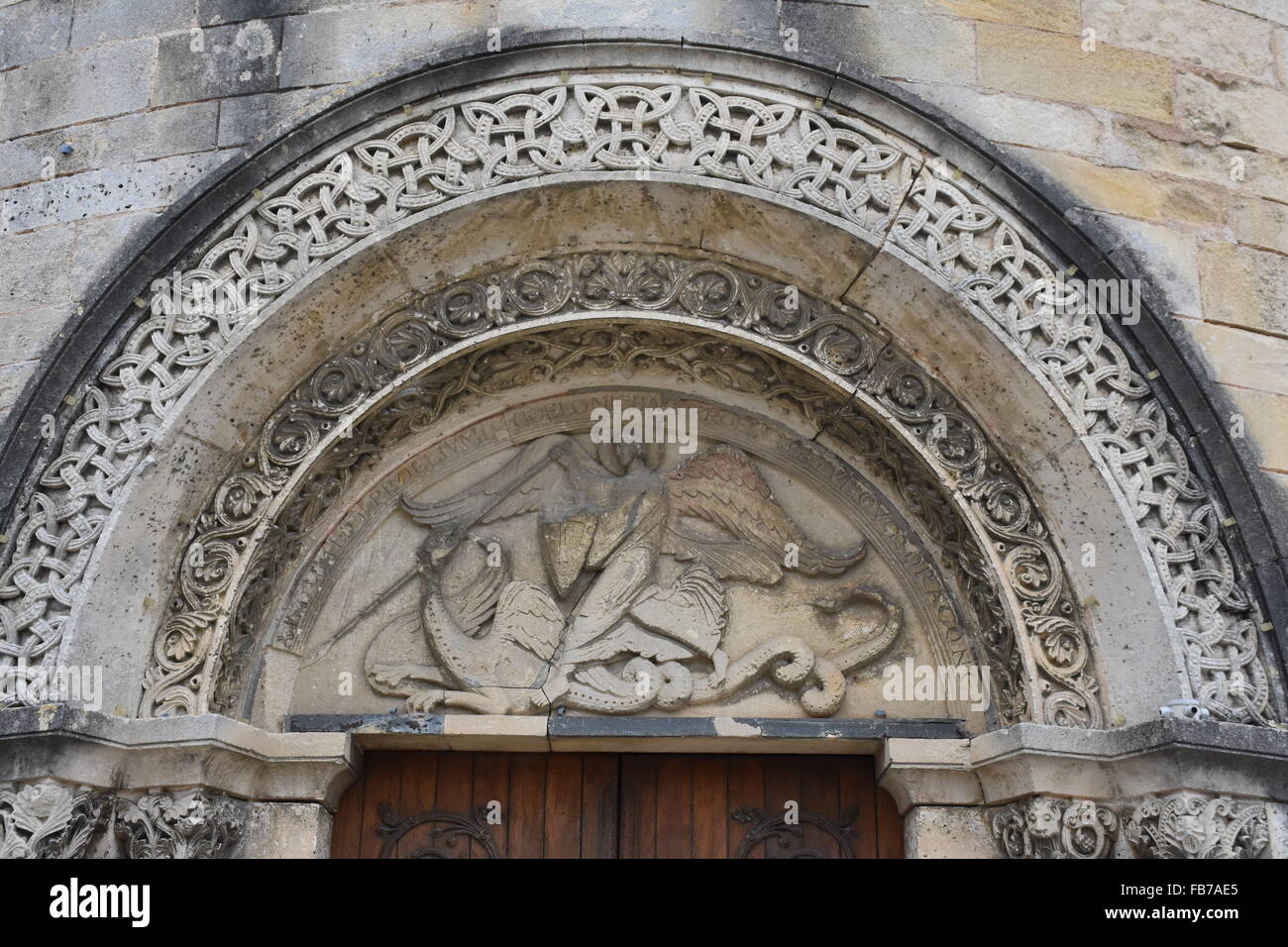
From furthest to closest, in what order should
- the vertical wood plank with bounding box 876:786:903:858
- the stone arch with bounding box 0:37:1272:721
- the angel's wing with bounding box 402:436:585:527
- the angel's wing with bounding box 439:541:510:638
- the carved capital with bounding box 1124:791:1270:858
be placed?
the angel's wing with bounding box 402:436:585:527 < the angel's wing with bounding box 439:541:510:638 < the vertical wood plank with bounding box 876:786:903:858 < the stone arch with bounding box 0:37:1272:721 < the carved capital with bounding box 1124:791:1270:858

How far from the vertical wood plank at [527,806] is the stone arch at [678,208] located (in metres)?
1.71

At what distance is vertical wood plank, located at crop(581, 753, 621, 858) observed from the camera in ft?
17.0

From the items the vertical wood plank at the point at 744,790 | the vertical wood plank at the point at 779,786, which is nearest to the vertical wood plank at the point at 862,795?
the vertical wood plank at the point at 779,786

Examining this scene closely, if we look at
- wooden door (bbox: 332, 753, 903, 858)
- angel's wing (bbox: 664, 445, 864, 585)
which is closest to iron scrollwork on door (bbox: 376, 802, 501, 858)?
wooden door (bbox: 332, 753, 903, 858)

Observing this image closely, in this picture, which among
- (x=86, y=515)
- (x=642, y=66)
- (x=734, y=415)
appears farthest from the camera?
(x=734, y=415)

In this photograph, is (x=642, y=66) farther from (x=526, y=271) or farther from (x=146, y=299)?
(x=146, y=299)

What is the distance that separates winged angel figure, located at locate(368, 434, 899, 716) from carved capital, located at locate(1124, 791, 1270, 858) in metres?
1.22

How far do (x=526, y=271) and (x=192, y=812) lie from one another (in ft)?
7.51

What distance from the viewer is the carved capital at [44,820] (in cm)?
441

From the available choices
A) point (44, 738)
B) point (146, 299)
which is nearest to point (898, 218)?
point (146, 299)

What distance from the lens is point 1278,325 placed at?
200 inches

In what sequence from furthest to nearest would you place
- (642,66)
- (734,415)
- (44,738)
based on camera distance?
1. (734,415)
2. (642,66)
3. (44,738)

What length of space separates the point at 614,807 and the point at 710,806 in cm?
36

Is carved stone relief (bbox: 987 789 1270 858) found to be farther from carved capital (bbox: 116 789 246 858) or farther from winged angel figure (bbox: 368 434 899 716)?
carved capital (bbox: 116 789 246 858)
